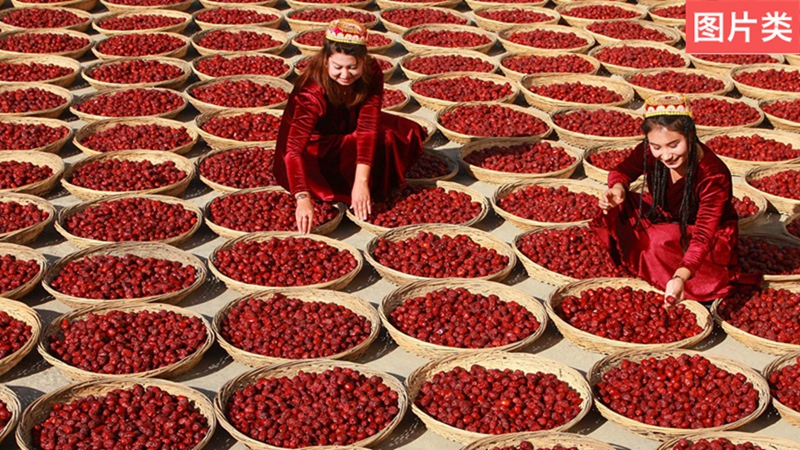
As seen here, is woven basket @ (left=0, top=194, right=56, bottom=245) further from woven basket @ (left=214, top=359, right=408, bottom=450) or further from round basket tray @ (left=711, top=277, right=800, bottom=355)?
round basket tray @ (left=711, top=277, right=800, bottom=355)

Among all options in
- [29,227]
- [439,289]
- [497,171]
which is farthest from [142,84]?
[439,289]

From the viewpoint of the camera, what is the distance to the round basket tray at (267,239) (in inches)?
179

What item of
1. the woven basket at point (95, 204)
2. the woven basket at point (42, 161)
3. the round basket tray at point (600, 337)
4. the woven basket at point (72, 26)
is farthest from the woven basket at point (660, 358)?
the woven basket at point (72, 26)

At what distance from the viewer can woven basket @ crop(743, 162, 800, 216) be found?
5441 millimetres

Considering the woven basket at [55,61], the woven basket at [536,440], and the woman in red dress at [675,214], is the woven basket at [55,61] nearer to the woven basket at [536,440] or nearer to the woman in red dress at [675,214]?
the woman in red dress at [675,214]

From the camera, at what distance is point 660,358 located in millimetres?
3998

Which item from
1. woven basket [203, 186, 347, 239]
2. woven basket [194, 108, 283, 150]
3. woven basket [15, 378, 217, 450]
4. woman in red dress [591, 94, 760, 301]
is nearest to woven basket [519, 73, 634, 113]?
woven basket [194, 108, 283, 150]

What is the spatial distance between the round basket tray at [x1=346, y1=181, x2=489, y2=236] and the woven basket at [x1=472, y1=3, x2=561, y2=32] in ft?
11.5

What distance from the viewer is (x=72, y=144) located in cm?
640

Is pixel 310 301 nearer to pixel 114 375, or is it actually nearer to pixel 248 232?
pixel 248 232

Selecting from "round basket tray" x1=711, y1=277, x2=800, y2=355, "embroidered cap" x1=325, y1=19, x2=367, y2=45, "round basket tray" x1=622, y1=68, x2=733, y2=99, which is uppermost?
"embroidered cap" x1=325, y1=19, x2=367, y2=45

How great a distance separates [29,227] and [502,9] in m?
5.60

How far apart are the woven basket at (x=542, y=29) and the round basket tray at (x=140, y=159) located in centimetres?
348

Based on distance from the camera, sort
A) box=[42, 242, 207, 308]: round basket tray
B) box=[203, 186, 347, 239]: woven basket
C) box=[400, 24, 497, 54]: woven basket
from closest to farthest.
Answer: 1. box=[42, 242, 207, 308]: round basket tray
2. box=[203, 186, 347, 239]: woven basket
3. box=[400, 24, 497, 54]: woven basket
